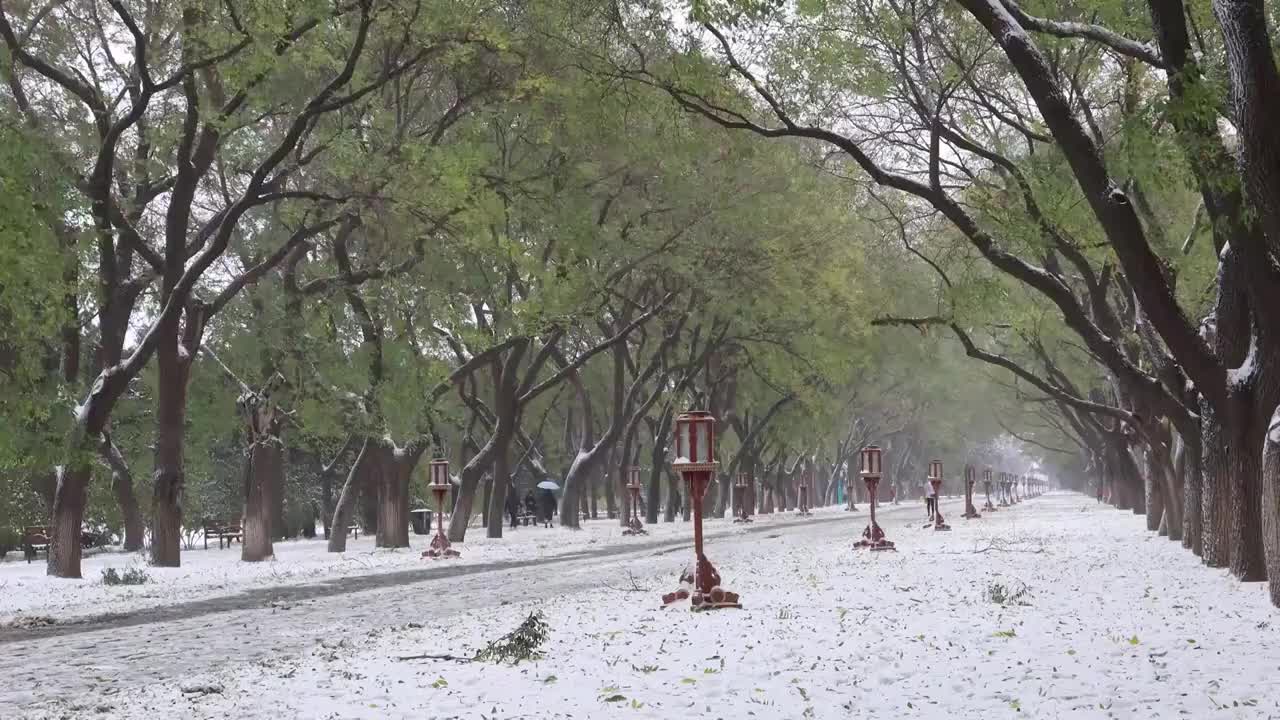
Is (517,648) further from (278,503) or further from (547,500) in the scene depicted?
(547,500)

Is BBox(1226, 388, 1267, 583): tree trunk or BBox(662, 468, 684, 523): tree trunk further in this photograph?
BBox(662, 468, 684, 523): tree trunk

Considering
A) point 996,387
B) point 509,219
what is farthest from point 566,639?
point 996,387

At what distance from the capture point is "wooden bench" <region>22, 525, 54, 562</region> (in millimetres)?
31672

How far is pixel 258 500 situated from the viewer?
25.2 meters

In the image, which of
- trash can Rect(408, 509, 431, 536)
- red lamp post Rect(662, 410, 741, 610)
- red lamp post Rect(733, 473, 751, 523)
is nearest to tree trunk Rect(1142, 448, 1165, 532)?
red lamp post Rect(662, 410, 741, 610)

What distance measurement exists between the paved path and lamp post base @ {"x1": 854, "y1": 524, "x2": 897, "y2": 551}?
4.53 meters

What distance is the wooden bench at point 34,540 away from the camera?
3167cm

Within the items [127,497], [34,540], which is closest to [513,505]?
[127,497]

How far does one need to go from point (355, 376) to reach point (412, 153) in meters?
8.24

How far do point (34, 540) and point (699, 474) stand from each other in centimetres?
2726

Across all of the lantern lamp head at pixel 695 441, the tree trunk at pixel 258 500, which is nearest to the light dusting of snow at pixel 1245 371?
the lantern lamp head at pixel 695 441

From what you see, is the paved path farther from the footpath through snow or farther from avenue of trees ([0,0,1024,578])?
avenue of trees ([0,0,1024,578])

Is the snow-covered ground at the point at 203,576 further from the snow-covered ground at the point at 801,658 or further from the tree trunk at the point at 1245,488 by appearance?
the tree trunk at the point at 1245,488

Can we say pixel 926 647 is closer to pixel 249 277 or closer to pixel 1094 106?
pixel 1094 106
